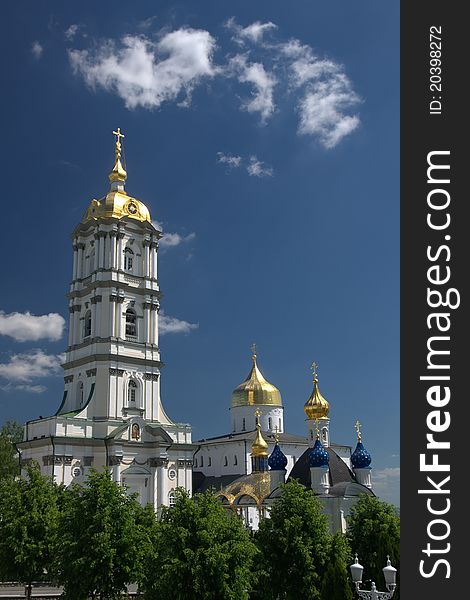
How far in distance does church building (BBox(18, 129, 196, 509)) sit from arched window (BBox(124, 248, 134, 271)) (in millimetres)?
86

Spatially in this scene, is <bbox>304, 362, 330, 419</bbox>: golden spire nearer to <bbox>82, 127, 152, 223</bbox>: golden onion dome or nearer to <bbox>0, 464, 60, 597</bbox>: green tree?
<bbox>82, 127, 152, 223</bbox>: golden onion dome

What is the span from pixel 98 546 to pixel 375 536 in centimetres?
Result: 1165

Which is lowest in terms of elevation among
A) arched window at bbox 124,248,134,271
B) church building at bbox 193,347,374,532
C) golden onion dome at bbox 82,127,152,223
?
church building at bbox 193,347,374,532

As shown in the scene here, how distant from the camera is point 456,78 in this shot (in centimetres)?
1188

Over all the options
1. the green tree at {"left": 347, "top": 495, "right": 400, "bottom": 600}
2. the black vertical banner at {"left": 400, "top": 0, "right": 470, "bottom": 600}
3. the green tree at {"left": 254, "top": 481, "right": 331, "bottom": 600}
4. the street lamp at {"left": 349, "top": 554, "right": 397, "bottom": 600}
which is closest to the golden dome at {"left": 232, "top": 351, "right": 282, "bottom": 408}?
the green tree at {"left": 347, "top": 495, "right": 400, "bottom": 600}

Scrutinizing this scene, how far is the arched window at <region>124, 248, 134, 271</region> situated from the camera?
57197mm

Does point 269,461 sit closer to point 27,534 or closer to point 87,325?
point 87,325

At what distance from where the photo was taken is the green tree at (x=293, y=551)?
1029 inches

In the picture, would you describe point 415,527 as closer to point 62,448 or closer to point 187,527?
point 187,527

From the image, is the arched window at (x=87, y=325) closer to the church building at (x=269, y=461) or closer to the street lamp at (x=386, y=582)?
the church building at (x=269, y=461)

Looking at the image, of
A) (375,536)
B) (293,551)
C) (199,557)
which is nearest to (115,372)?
(375,536)

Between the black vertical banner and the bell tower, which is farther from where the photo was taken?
the bell tower

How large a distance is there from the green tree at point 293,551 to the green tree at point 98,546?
476 centimetres

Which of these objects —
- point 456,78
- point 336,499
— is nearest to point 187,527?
point 456,78
